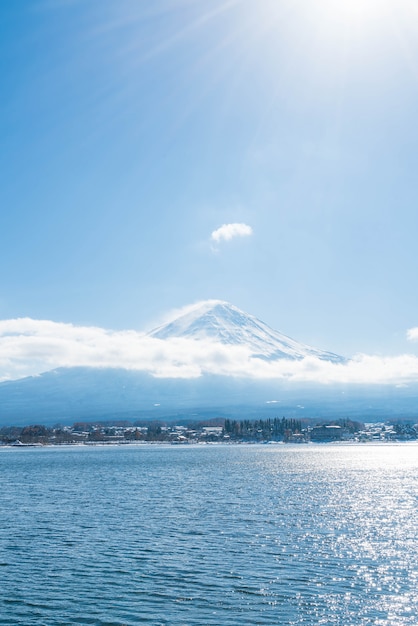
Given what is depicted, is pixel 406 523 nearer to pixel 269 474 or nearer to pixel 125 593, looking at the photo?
pixel 125 593

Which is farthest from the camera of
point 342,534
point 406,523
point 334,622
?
point 406,523

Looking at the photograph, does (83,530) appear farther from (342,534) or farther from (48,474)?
(48,474)

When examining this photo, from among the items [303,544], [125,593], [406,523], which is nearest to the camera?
[125,593]

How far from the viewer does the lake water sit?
70.8 feet

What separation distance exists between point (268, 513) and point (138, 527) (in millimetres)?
10868

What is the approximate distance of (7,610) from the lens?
22234mm

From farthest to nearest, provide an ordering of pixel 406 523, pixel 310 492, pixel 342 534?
1. pixel 310 492
2. pixel 406 523
3. pixel 342 534

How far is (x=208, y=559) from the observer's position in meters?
29.0

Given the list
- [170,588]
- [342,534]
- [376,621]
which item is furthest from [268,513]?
[376,621]

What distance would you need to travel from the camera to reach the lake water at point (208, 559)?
2159cm

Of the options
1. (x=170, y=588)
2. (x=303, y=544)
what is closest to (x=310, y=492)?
(x=303, y=544)

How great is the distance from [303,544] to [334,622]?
42.0 ft

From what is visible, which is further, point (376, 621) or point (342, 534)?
point (342, 534)

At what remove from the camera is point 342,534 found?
36031 millimetres
